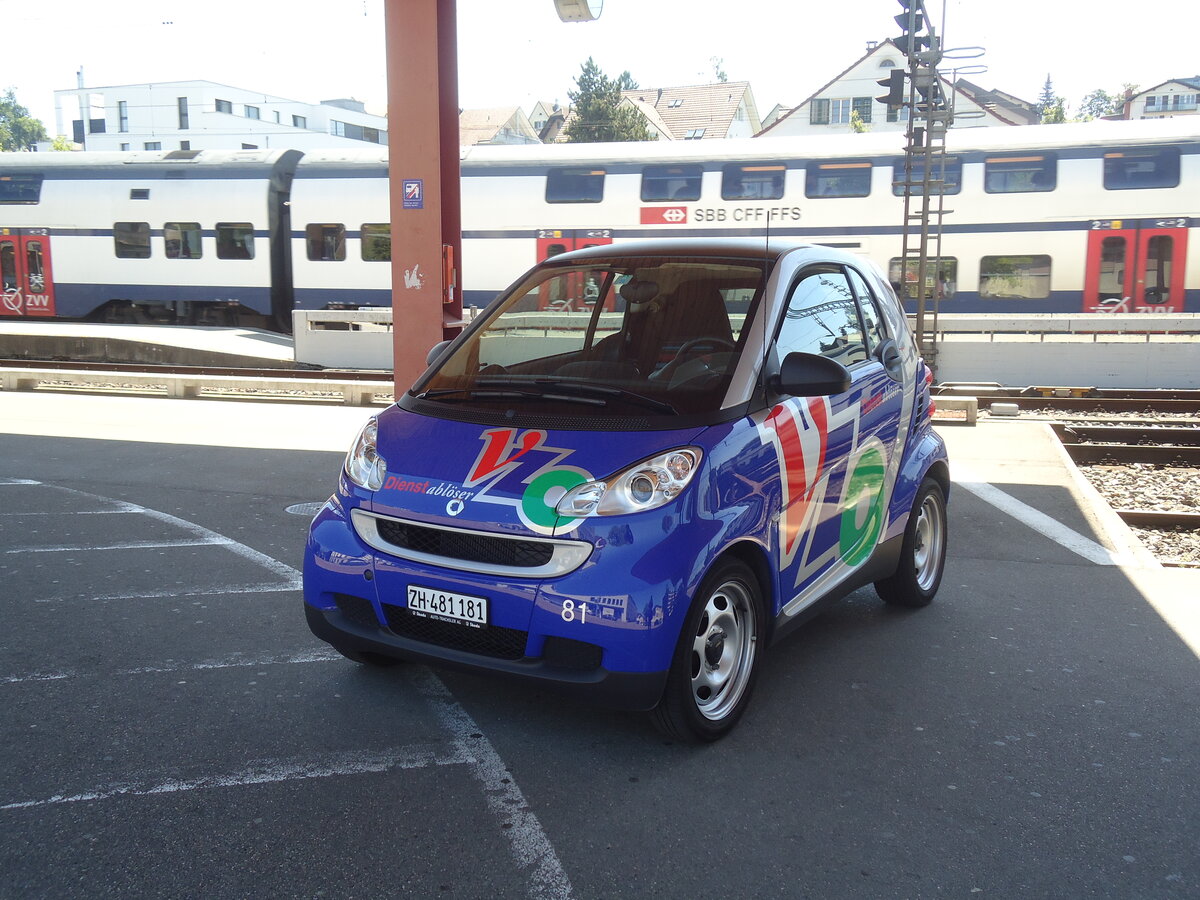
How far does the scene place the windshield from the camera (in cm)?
389

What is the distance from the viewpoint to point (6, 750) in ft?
11.7

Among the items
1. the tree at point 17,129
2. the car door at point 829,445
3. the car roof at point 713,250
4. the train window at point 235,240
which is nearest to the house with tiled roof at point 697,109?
the train window at point 235,240

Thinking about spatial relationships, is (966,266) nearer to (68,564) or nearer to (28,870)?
(68,564)

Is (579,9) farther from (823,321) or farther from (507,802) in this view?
(507,802)

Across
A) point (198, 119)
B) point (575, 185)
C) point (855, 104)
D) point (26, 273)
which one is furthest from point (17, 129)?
point (575, 185)

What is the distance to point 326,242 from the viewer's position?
69.8 feet

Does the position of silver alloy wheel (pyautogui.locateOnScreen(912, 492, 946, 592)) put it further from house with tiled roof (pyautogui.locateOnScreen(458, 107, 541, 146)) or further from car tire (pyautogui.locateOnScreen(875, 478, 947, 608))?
house with tiled roof (pyautogui.locateOnScreen(458, 107, 541, 146))

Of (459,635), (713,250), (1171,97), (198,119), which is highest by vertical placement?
(1171,97)

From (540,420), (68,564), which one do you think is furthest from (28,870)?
(68,564)

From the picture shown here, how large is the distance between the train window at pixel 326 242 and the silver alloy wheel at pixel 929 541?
17605mm

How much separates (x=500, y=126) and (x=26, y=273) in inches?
2483

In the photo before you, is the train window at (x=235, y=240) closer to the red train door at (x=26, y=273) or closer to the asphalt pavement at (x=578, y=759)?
the red train door at (x=26, y=273)

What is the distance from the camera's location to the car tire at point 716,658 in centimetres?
347

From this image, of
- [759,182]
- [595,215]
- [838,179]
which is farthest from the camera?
[595,215]
